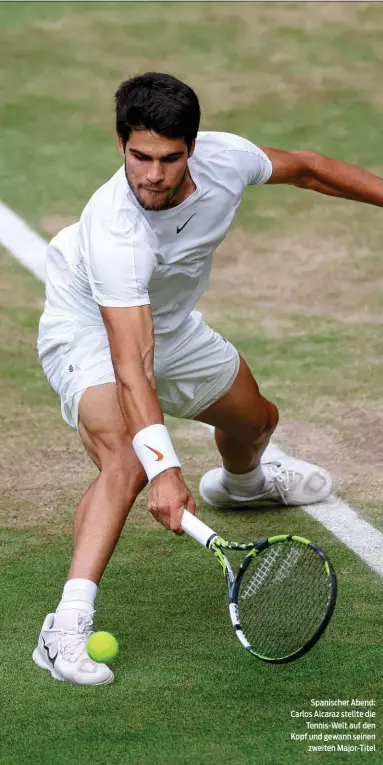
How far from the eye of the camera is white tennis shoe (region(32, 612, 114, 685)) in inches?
198

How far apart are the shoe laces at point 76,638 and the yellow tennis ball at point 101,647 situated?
0.05 meters

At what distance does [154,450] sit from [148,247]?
31.5 inches

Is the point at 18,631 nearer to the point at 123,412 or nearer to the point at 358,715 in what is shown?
the point at 123,412

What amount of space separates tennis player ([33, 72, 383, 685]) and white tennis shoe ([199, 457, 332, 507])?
0.28m

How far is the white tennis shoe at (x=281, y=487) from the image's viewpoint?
21.8 feet

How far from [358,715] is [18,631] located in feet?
4.77

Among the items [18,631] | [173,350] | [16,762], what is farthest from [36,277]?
[16,762]

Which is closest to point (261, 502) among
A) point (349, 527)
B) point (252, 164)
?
point (349, 527)

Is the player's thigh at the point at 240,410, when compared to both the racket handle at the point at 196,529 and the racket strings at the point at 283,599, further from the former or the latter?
the racket handle at the point at 196,529

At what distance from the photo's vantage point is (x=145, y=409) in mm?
5031

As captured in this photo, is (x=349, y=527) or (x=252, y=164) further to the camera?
(x=349, y=527)

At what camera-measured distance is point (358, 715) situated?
15.6 feet

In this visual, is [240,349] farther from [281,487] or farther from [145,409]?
[145,409]

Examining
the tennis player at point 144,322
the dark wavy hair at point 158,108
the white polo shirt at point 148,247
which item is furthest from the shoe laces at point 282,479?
the dark wavy hair at point 158,108
